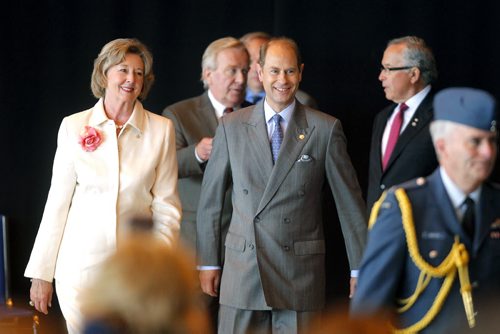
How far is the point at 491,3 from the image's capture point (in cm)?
661

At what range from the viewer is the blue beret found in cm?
344

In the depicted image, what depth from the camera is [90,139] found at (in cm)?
534

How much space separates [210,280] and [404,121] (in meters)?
1.27

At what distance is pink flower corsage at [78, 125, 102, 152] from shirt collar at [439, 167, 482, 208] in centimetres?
220

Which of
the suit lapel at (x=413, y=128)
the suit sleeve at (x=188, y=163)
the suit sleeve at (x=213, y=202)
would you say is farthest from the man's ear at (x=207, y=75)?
the suit lapel at (x=413, y=128)

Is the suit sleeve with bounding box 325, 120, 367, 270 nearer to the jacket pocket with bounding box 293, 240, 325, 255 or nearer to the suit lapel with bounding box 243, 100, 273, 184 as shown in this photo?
the jacket pocket with bounding box 293, 240, 325, 255

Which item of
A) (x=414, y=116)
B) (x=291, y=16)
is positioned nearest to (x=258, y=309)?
(x=414, y=116)

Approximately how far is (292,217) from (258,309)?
1.50ft

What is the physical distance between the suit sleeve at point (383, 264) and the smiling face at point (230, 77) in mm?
3041

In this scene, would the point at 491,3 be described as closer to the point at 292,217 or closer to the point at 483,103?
the point at 292,217

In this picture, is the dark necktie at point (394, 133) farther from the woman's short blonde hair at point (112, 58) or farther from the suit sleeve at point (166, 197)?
the woman's short blonde hair at point (112, 58)

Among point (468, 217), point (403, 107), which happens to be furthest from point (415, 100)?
point (468, 217)

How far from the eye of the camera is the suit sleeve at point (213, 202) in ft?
18.5

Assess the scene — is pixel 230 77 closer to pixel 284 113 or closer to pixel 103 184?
pixel 284 113
